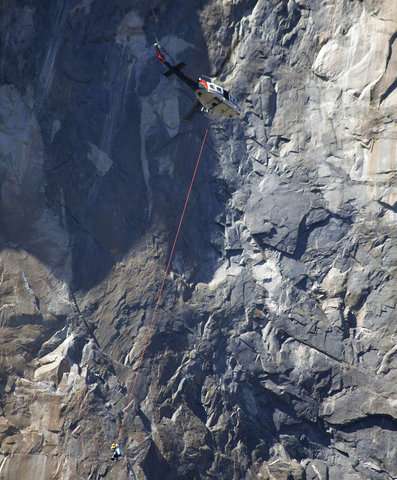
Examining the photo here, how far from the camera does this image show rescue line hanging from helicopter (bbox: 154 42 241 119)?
21922 mm

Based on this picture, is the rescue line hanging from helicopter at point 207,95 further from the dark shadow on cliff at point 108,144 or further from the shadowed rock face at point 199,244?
the dark shadow on cliff at point 108,144

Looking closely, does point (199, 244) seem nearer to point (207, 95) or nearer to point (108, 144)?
point (108, 144)

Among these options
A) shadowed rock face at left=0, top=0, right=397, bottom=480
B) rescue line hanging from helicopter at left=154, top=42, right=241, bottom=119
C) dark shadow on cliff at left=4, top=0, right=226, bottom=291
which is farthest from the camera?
dark shadow on cliff at left=4, top=0, right=226, bottom=291

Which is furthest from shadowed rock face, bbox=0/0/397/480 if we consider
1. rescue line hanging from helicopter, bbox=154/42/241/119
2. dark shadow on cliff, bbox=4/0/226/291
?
rescue line hanging from helicopter, bbox=154/42/241/119

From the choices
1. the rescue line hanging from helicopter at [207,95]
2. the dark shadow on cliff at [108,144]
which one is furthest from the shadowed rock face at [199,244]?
the rescue line hanging from helicopter at [207,95]

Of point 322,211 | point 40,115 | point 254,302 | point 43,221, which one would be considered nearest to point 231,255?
point 254,302

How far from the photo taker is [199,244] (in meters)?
26.1

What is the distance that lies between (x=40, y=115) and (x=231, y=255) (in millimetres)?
8527

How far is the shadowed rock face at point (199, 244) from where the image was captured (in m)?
24.3

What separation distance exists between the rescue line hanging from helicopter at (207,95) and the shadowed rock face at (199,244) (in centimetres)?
330

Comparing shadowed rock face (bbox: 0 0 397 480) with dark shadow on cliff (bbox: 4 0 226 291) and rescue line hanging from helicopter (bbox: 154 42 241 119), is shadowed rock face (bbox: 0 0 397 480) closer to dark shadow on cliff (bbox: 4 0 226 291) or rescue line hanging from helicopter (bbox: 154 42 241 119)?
dark shadow on cliff (bbox: 4 0 226 291)

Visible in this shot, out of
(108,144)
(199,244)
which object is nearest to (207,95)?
(108,144)

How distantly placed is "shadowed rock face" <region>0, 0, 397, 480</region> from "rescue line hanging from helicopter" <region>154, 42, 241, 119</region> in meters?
3.30

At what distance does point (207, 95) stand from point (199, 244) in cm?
599
